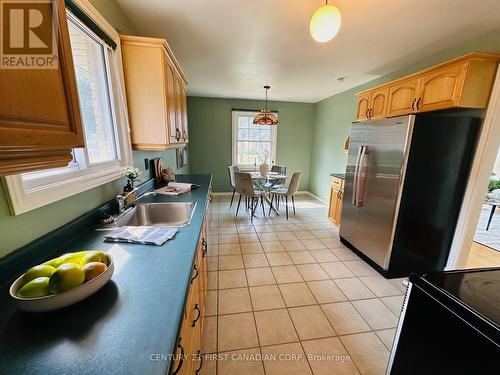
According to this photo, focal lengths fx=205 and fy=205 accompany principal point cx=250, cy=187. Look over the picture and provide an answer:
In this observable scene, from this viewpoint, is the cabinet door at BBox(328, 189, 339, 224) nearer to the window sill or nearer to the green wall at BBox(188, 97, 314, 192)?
the green wall at BBox(188, 97, 314, 192)

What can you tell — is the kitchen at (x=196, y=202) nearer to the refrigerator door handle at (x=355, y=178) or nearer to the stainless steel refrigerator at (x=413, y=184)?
the stainless steel refrigerator at (x=413, y=184)

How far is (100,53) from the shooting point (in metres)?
1.49

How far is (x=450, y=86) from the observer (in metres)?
1.77

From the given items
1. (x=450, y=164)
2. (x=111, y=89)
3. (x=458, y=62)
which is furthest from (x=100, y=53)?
(x=450, y=164)

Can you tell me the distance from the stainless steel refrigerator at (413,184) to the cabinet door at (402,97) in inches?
9.4

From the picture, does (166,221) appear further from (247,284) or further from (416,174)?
(416,174)

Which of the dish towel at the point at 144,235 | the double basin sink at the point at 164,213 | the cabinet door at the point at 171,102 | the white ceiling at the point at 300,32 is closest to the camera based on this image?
the dish towel at the point at 144,235

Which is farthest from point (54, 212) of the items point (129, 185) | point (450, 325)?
point (450, 325)

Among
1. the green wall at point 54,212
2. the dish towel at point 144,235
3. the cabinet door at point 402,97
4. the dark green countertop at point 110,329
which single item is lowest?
the dark green countertop at point 110,329

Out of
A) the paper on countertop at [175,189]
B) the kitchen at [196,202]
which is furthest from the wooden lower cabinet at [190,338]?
the paper on countertop at [175,189]

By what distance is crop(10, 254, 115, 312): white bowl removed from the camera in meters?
0.59

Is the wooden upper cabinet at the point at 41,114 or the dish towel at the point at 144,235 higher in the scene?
the wooden upper cabinet at the point at 41,114

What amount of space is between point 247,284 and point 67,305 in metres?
1.70

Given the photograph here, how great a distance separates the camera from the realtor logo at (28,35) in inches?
17.5
